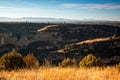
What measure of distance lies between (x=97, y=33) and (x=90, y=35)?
12763 millimetres

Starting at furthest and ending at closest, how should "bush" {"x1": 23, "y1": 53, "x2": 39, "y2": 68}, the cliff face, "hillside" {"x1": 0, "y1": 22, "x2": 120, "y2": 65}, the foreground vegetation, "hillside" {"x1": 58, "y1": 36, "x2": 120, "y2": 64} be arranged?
the cliff face < "hillside" {"x1": 0, "y1": 22, "x2": 120, "y2": 65} < "hillside" {"x1": 58, "y1": 36, "x2": 120, "y2": 64} < "bush" {"x1": 23, "y1": 53, "x2": 39, "y2": 68} < the foreground vegetation

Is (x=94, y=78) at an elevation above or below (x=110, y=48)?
above

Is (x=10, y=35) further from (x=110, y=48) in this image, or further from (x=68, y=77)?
(x=68, y=77)

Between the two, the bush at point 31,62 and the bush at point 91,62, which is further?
the bush at point 91,62

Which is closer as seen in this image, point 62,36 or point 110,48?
point 110,48

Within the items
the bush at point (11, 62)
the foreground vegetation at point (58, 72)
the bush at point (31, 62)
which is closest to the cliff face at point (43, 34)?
the bush at point (31, 62)

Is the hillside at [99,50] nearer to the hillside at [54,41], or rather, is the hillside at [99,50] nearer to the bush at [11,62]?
the hillside at [54,41]

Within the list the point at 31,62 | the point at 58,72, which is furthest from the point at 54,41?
the point at 58,72

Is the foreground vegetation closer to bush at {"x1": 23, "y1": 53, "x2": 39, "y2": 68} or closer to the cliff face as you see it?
bush at {"x1": 23, "y1": 53, "x2": 39, "y2": 68}

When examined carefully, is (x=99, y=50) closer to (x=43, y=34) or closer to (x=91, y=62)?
(x=43, y=34)

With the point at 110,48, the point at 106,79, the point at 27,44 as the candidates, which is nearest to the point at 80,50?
the point at 110,48

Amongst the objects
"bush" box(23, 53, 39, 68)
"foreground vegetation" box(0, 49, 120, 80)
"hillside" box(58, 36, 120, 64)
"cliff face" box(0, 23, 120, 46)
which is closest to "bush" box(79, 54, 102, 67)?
"bush" box(23, 53, 39, 68)

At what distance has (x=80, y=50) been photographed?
92250 mm

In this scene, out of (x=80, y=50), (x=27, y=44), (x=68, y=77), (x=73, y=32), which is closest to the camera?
(x=68, y=77)
